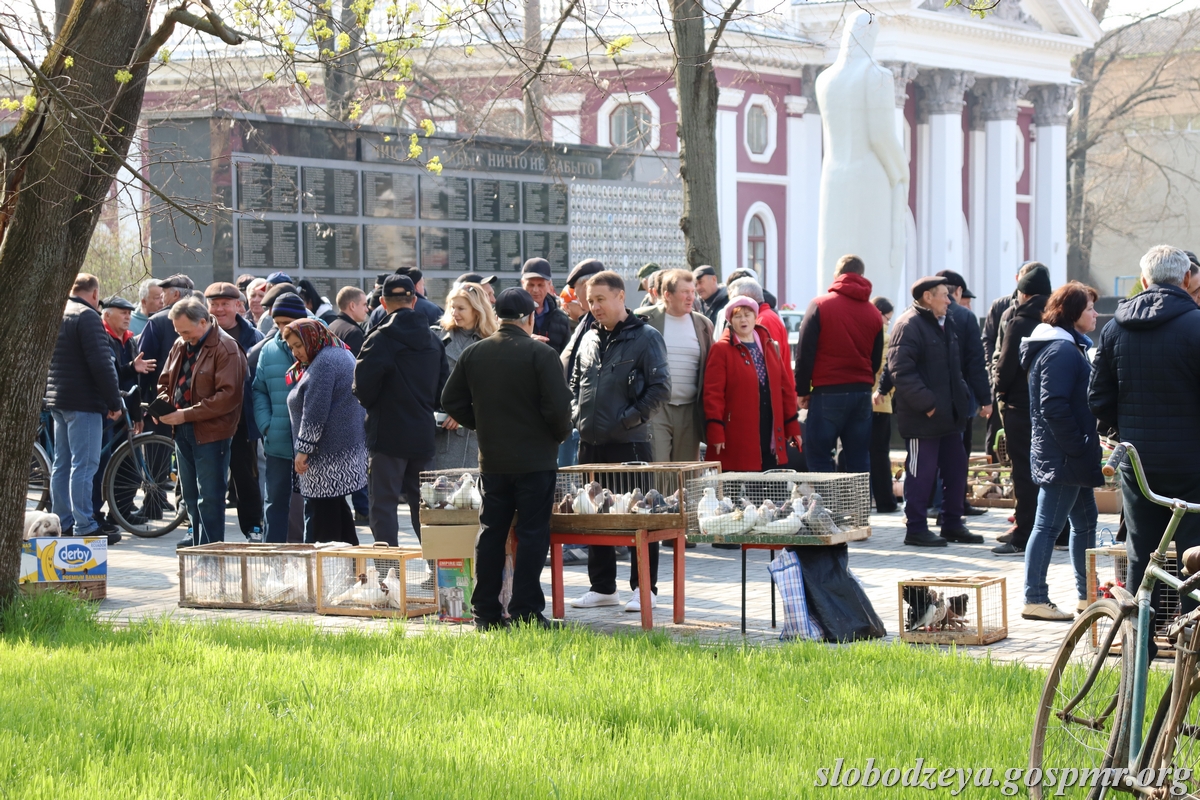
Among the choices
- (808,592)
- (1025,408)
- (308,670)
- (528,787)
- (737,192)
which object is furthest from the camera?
(737,192)

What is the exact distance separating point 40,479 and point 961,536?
7.69m

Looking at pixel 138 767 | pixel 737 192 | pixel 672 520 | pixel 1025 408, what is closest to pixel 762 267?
pixel 737 192

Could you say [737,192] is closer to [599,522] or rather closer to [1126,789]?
[599,522]

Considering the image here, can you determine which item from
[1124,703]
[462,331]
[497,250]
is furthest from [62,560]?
[497,250]

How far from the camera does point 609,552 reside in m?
9.78

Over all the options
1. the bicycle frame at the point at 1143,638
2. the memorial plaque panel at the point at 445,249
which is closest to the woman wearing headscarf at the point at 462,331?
the bicycle frame at the point at 1143,638

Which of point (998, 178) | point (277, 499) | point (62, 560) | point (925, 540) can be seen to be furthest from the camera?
point (998, 178)

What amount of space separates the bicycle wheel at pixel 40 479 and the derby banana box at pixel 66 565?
11.7 feet

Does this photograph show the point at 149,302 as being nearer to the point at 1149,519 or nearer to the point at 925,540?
the point at 925,540

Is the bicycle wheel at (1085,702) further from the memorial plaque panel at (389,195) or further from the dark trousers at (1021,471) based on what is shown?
the memorial plaque panel at (389,195)

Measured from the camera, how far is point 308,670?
746 centimetres

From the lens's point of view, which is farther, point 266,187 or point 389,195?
point 389,195

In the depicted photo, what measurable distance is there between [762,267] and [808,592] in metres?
41.7

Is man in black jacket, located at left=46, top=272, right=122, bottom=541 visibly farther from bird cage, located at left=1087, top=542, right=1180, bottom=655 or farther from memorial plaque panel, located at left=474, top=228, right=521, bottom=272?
memorial plaque panel, located at left=474, top=228, right=521, bottom=272
